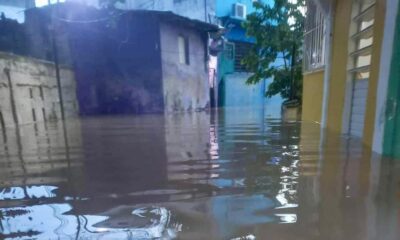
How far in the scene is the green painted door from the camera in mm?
2939

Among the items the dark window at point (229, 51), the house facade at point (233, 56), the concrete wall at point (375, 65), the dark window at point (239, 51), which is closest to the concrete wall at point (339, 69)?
the concrete wall at point (375, 65)

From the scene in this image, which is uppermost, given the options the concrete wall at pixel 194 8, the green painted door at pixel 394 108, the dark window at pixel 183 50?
the concrete wall at pixel 194 8

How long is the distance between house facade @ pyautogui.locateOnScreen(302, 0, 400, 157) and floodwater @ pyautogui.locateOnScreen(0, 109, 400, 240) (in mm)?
452

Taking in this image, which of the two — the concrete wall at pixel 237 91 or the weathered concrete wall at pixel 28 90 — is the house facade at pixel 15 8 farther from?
the concrete wall at pixel 237 91

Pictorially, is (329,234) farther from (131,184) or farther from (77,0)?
(77,0)

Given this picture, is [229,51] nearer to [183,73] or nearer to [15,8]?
[183,73]

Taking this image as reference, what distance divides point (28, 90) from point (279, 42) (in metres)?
8.01

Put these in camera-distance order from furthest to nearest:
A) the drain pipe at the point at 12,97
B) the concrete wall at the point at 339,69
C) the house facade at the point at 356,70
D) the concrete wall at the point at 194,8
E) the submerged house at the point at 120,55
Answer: the concrete wall at the point at 194,8 < the submerged house at the point at 120,55 < the drain pipe at the point at 12,97 < the concrete wall at the point at 339,69 < the house facade at the point at 356,70

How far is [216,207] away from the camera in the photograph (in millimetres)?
1844

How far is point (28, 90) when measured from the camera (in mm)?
8672

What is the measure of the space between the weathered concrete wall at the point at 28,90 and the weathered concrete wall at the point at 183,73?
13.7 ft

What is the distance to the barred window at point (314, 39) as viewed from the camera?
5957 millimetres

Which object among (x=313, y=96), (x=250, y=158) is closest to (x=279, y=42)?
(x=313, y=96)

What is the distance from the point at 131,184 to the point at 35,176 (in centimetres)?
104
